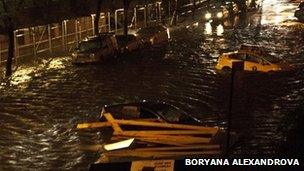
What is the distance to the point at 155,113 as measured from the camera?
1634 centimetres

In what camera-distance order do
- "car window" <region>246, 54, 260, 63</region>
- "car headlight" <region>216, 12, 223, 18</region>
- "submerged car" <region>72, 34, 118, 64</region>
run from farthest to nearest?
"car headlight" <region>216, 12, 223, 18</region> < "submerged car" <region>72, 34, 118, 64</region> < "car window" <region>246, 54, 260, 63</region>

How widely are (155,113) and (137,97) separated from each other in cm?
742

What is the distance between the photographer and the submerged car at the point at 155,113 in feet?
53.3

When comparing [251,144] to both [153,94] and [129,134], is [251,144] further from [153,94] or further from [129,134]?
[153,94]

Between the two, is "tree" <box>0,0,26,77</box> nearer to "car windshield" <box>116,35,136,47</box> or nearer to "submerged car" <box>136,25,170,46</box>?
"car windshield" <box>116,35,136,47</box>

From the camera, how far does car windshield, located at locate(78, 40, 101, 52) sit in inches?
1298

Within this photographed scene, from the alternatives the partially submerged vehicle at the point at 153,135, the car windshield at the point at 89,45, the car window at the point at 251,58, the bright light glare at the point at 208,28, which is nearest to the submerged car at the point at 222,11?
the bright light glare at the point at 208,28

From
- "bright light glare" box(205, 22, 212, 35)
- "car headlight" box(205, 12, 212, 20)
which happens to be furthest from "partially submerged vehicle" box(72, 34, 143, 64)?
"car headlight" box(205, 12, 212, 20)

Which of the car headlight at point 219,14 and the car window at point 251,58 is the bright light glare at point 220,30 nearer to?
the car headlight at point 219,14

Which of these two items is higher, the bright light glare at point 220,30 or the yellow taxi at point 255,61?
the yellow taxi at point 255,61

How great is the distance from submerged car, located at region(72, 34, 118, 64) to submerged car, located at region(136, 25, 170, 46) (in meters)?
5.36

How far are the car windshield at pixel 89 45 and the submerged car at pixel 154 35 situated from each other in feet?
20.5

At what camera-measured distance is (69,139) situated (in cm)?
1756

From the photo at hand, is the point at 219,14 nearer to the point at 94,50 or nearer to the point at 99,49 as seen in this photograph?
the point at 99,49
